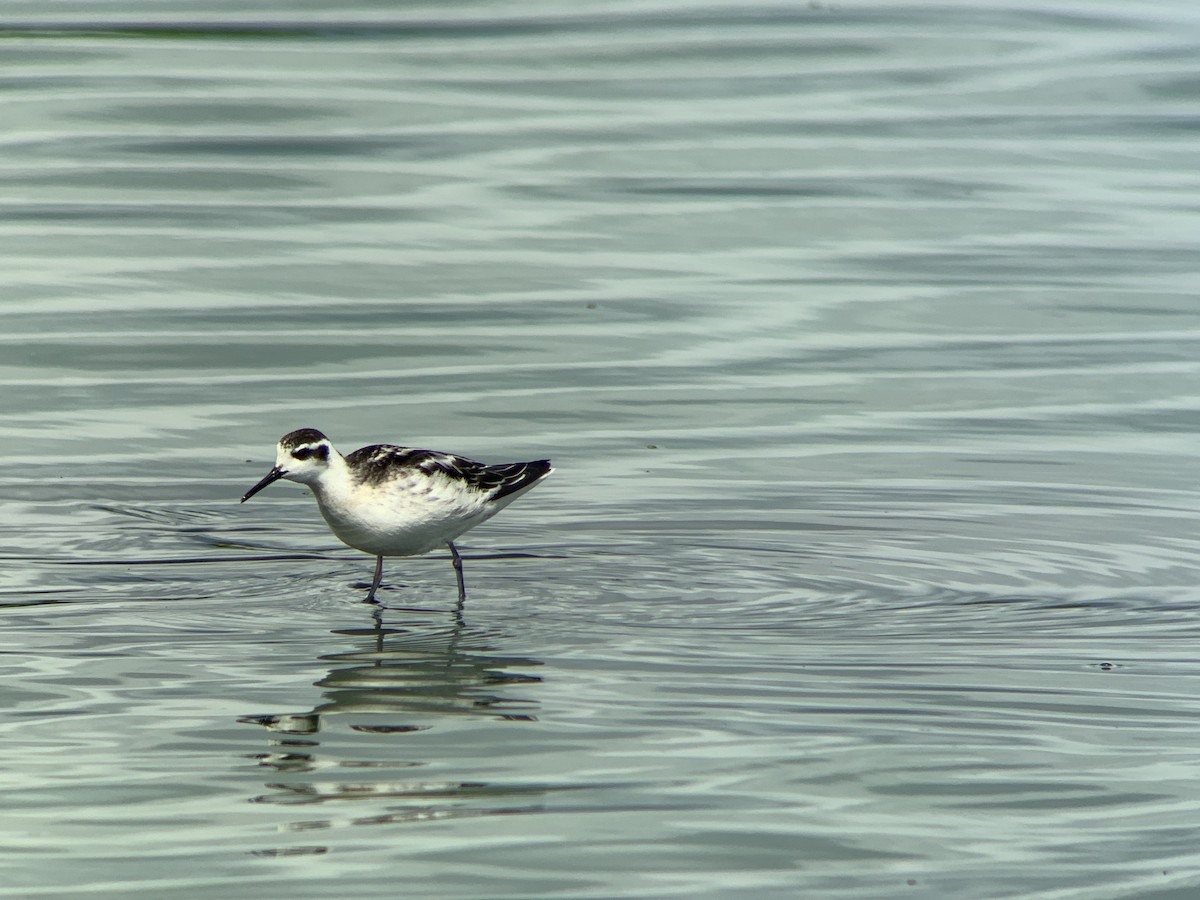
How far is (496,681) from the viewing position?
7586 millimetres

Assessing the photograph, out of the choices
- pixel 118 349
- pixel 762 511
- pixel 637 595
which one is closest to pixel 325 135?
pixel 118 349

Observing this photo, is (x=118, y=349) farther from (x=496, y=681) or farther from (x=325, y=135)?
(x=496, y=681)

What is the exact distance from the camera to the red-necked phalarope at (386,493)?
351 inches

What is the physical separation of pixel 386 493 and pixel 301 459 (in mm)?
427

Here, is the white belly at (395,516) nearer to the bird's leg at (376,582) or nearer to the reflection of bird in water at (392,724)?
the bird's leg at (376,582)

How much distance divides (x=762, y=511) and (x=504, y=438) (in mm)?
2056

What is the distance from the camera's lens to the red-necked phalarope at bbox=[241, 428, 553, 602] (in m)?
8.91

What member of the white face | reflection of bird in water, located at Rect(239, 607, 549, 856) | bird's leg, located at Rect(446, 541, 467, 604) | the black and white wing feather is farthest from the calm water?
the white face

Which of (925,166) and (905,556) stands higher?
(925,166)

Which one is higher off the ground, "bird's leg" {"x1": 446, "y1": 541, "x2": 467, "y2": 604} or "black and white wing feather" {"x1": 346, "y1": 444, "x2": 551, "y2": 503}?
"black and white wing feather" {"x1": 346, "y1": 444, "x2": 551, "y2": 503}

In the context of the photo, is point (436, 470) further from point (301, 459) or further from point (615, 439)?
point (615, 439)

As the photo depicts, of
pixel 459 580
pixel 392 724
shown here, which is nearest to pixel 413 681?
pixel 392 724

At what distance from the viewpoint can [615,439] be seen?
11.7 meters

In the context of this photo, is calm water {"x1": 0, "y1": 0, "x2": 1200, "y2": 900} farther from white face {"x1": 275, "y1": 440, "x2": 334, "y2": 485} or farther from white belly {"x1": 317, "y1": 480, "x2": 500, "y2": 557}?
white face {"x1": 275, "y1": 440, "x2": 334, "y2": 485}
